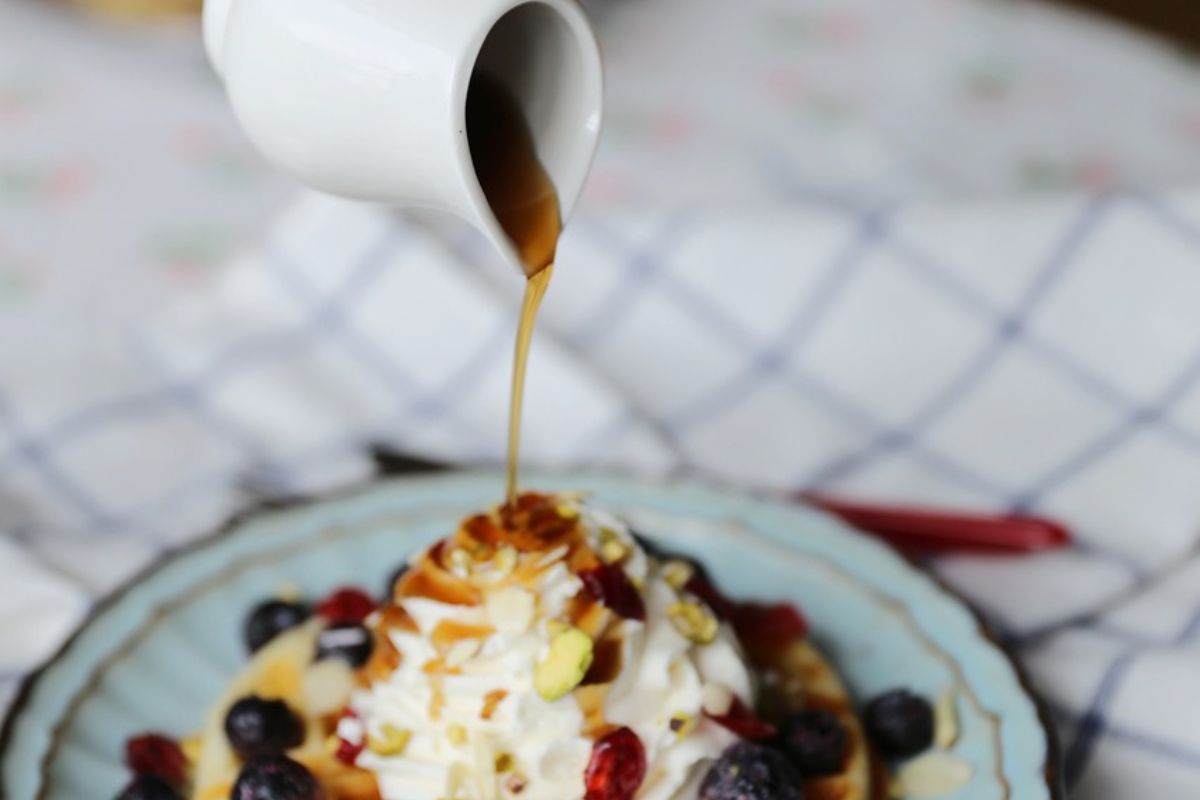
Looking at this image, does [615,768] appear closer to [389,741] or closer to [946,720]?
[389,741]

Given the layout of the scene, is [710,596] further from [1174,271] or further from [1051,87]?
[1051,87]

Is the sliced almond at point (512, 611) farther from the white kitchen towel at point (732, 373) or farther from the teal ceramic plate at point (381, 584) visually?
the white kitchen towel at point (732, 373)

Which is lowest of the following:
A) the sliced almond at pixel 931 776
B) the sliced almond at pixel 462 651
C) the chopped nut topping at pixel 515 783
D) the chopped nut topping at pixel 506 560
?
the chopped nut topping at pixel 515 783

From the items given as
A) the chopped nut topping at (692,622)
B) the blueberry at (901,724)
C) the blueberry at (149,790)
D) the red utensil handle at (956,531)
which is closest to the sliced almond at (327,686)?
the blueberry at (149,790)

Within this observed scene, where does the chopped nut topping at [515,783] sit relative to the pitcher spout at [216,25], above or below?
below

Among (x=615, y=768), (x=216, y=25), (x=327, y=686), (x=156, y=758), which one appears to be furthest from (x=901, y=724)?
(x=216, y=25)

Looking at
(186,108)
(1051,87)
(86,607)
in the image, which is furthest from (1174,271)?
(186,108)
